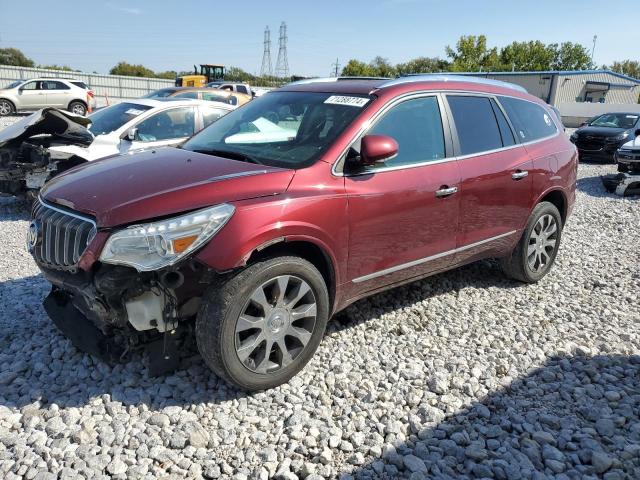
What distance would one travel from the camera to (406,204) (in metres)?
3.83

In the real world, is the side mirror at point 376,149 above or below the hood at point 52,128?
above

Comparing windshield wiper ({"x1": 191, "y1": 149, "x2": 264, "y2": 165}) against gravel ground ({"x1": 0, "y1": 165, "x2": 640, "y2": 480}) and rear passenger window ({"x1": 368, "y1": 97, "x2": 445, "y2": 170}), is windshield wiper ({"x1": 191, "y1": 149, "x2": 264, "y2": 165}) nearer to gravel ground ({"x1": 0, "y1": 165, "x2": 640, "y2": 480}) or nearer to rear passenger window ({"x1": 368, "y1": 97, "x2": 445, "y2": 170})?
rear passenger window ({"x1": 368, "y1": 97, "x2": 445, "y2": 170})

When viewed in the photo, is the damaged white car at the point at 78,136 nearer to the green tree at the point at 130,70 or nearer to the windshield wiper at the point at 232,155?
the windshield wiper at the point at 232,155

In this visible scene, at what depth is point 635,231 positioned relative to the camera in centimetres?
818

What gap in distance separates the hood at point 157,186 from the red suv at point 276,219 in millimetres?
12

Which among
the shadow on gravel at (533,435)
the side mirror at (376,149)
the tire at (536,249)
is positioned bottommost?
A: the shadow on gravel at (533,435)

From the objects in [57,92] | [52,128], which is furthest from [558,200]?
[57,92]

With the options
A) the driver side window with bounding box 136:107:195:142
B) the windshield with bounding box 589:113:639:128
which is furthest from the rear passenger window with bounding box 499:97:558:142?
the windshield with bounding box 589:113:639:128

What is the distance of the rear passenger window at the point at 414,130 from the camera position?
3.87 meters

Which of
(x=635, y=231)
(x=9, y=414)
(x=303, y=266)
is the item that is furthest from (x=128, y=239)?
(x=635, y=231)

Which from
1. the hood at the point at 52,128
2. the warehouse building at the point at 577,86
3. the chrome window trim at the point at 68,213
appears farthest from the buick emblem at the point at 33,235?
the warehouse building at the point at 577,86

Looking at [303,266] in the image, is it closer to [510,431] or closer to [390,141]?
[390,141]

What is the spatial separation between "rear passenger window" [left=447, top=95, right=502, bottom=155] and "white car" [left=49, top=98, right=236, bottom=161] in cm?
416

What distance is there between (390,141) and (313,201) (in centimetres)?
70
